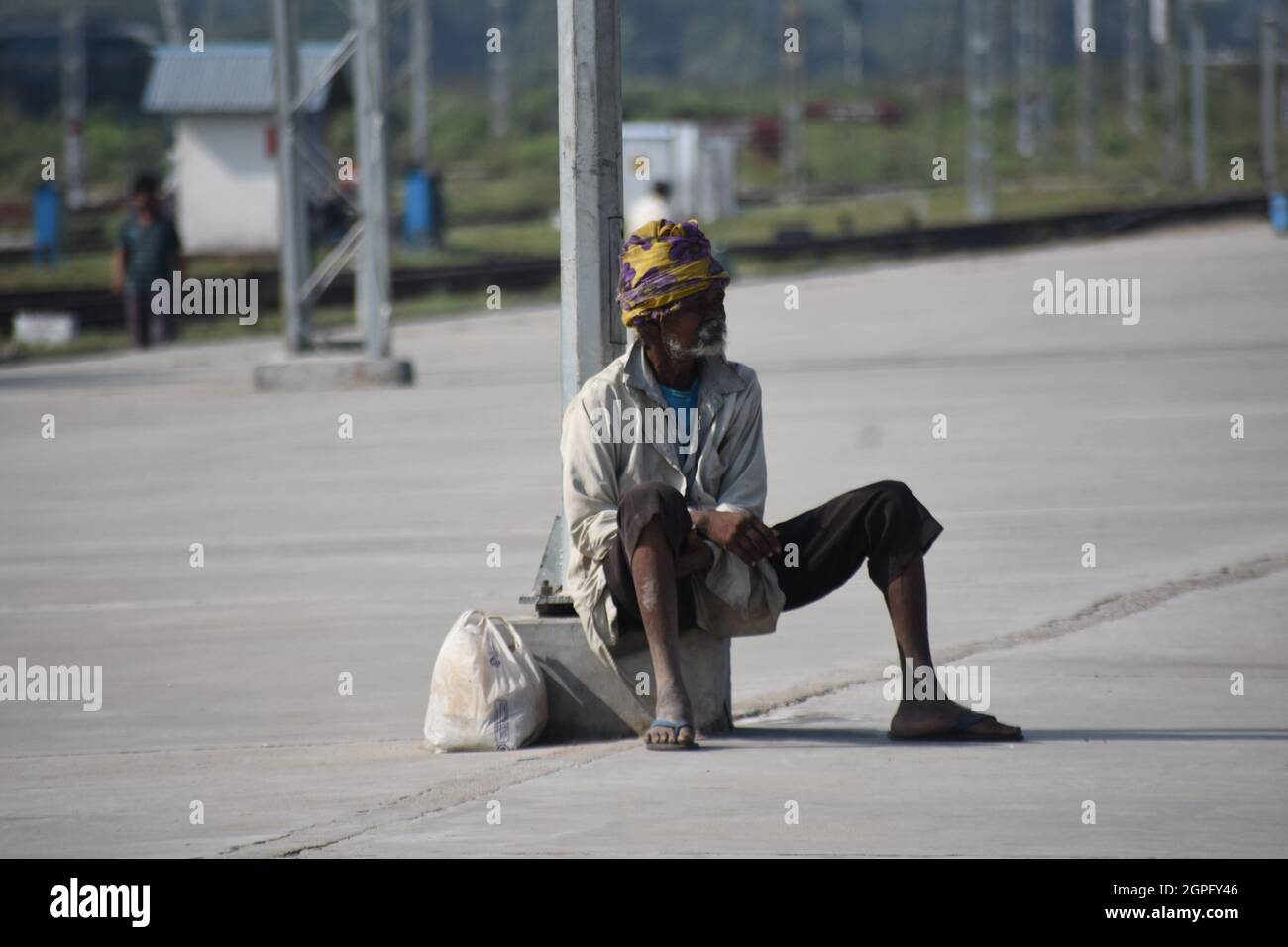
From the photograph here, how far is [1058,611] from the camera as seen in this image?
9383 millimetres

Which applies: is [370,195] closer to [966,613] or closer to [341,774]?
[966,613]

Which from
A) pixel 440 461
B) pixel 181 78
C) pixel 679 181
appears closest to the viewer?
Result: pixel 440 461

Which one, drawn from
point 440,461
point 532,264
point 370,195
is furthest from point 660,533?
point 532,264

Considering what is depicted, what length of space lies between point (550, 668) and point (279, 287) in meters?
27.5

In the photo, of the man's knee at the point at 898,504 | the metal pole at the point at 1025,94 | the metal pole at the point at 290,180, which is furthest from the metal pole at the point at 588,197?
the metal pole at the point at 1025,94

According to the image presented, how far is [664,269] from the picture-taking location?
22.5 ft

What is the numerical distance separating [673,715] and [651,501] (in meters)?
0.68

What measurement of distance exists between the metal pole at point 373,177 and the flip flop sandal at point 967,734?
14.8m

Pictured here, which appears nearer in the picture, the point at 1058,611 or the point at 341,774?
the point at 341,774

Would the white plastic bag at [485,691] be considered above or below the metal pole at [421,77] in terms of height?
below

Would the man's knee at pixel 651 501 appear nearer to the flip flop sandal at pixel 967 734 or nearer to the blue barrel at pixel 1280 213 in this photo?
the flip flop sandal at pixel 967 734

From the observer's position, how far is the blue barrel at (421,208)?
43.6 m

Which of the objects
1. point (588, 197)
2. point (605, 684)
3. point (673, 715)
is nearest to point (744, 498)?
point (673, 715)

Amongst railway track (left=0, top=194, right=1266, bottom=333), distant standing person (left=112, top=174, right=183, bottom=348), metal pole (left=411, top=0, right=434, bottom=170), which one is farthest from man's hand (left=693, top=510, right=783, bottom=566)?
metal pole (left=411, top=0, right=434, bottom=170)
